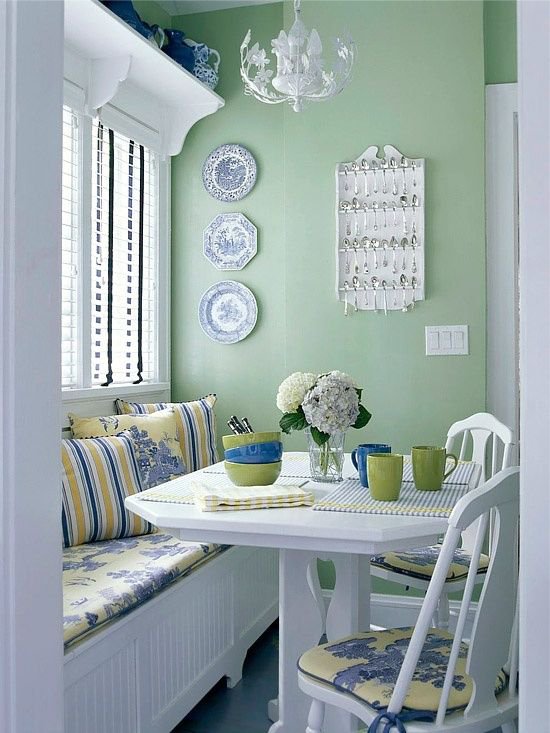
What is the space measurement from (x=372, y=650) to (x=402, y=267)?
1912mm

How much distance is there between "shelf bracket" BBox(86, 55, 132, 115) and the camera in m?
3.12

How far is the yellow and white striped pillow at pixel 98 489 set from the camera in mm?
2652

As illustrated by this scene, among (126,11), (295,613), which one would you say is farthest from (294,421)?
(126,11)

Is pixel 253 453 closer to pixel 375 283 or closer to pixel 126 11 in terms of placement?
pixel 375 283

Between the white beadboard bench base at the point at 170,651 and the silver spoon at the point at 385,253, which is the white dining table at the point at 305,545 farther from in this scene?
the silver spoon at the point at 385,253

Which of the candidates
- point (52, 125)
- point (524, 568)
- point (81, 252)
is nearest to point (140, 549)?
point (81, 252)

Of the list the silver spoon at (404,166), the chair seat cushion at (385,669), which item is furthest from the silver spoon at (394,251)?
the chair seat cushion at (385,669)

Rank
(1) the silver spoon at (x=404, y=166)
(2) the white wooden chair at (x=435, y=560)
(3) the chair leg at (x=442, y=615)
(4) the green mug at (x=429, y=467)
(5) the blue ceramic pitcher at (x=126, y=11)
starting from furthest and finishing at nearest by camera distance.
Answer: (1) the silver spoon at (x=404, y=166), (5) the blue ceramic pitcher at (x=126, y=11), (3) the chair leg at (x=442, y=615), (2) the white wooden chair at (x=435, y=560), (4) the green mug at (x=429, y=467)

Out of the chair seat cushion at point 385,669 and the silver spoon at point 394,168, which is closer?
the chair seat cushion at point 385,669

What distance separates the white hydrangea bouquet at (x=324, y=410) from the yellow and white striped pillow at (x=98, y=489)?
731mm

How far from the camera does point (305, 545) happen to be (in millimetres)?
1912

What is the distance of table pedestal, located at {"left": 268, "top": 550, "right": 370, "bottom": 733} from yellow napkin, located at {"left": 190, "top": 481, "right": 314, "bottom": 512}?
0.20 metres

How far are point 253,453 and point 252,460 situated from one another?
0.02 metres

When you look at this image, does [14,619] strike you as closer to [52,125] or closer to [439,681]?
[52,125]
